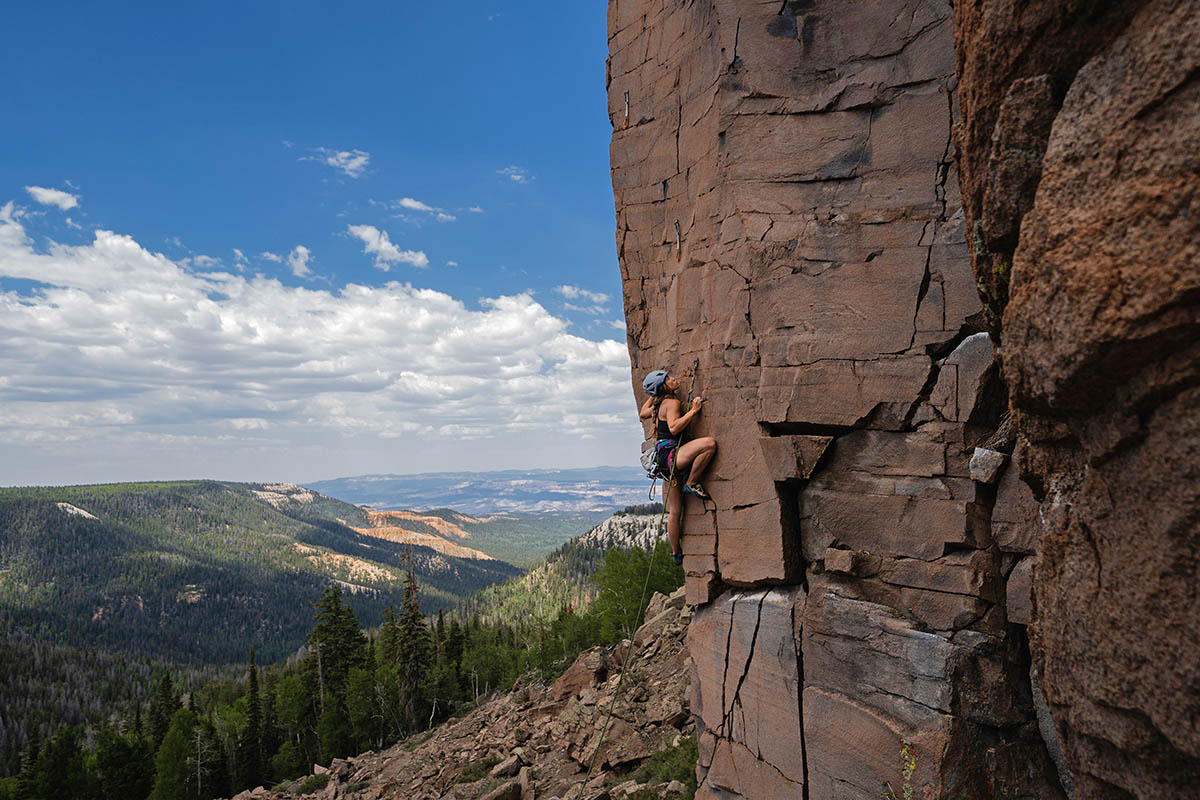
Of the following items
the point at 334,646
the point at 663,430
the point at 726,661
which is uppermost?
the point at 663,430

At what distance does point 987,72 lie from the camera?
4.43 meters

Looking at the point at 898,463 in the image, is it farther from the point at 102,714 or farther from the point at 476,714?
the point at 102,714

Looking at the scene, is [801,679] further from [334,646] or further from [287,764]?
[334,646]

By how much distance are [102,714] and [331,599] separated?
9435cm

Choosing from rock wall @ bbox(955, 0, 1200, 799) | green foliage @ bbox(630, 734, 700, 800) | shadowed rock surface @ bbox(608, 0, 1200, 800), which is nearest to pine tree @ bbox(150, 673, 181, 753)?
green foliage @ bbox(630, 734, 700, 800)

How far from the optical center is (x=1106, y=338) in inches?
135

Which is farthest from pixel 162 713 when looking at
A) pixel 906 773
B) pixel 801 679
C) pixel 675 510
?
pixel 906 773

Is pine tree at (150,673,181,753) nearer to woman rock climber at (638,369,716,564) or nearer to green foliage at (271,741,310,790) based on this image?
green foliage at (271,741,310,790)

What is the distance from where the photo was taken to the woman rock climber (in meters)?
10.1

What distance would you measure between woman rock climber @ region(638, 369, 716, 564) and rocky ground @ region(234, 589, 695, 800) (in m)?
2.30

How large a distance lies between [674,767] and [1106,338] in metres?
12.7

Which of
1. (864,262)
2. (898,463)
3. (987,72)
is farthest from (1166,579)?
(864,262)

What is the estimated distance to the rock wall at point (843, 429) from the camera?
769cm

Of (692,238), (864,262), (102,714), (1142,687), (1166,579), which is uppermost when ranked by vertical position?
(692,238)
